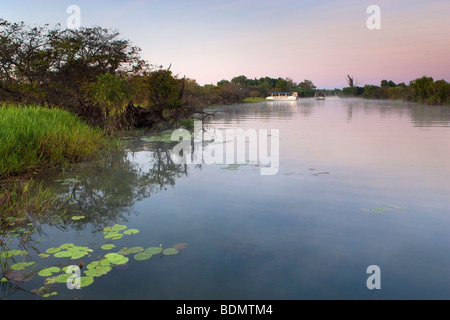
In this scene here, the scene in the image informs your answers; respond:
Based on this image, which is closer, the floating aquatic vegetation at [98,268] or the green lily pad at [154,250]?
the floating aquatic vegetation at [98,268]

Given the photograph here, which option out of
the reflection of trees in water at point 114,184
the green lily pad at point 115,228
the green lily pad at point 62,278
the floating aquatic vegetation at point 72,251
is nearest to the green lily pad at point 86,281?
the green lily pad at point 62,278

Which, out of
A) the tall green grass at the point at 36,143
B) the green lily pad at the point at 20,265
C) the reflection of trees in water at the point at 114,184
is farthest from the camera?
the tall green grass at the point at 36,143

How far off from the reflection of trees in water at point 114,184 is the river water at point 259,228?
0.03 meters

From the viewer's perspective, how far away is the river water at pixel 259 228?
3080mm

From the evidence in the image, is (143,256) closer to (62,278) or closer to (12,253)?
(62,278)

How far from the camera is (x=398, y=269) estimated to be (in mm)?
3361

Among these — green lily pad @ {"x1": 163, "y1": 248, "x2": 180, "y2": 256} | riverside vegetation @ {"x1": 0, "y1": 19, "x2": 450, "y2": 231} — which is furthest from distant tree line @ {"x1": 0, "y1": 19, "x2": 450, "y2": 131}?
green lily pad @ {"x1": 163, "y1": 248, "x2": 180, "y2": 256}

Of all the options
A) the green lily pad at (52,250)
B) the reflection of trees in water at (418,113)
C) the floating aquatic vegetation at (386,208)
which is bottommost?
the green lily pad at (52,250)

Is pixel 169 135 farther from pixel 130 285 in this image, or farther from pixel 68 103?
pixel 130 285

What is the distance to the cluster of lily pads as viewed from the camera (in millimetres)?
3158

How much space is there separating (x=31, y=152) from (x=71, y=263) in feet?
15.5

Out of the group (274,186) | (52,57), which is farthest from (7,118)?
(52,57)

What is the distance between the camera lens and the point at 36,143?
7.75m

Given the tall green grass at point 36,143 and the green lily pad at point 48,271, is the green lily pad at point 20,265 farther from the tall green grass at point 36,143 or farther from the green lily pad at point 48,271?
the tall green grass at point 36,143
